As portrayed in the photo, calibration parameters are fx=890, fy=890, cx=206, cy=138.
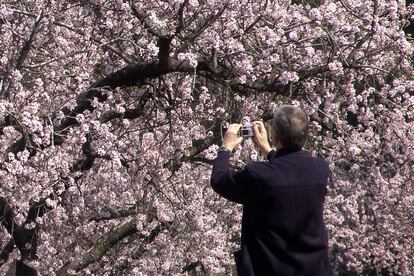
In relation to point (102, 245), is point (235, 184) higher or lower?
higher

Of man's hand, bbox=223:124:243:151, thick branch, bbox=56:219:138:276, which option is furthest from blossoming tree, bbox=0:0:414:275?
man's hand, bbox=223:124:243:151

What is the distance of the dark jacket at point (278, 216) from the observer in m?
4.00

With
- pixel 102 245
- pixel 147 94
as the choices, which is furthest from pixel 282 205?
pixel 102 245

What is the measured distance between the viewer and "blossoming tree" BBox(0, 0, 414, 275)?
249 inches

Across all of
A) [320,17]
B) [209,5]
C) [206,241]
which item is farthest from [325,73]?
[206,241]

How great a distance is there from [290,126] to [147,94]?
3.47 m

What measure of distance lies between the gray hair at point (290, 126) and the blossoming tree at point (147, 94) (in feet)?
6.51

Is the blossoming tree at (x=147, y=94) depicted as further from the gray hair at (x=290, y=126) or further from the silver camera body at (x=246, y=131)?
the gray hair at (x=290, y=126)

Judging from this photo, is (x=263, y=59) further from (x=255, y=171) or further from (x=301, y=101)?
(x=255, y=171)

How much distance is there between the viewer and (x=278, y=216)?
13.1ft

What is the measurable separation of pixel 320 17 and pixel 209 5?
33.7 inches

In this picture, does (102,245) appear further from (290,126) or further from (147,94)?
(290,126)

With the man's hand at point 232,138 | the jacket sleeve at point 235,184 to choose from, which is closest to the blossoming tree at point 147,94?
the man's hand at point 232,138

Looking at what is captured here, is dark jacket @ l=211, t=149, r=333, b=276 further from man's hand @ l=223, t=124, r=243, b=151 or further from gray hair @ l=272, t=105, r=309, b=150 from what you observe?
man's hand @ l=223, t=124, r=243, b=151
